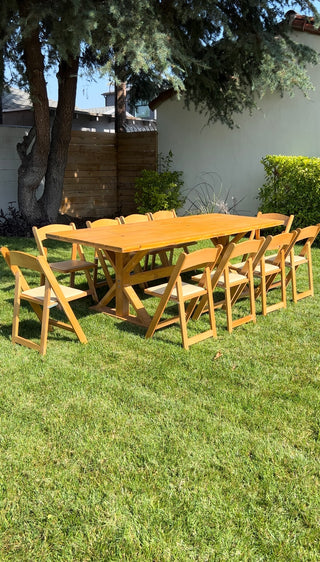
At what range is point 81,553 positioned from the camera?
223cm

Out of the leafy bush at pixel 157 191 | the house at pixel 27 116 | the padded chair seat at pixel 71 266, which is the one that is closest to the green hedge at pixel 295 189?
the leafy bush at pixel 157 191

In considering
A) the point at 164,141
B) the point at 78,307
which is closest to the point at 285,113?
the point at 164,141

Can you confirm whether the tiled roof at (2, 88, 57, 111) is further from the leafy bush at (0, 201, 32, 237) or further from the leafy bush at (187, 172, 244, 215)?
the leafy bush at (0, 201, 32, 237)

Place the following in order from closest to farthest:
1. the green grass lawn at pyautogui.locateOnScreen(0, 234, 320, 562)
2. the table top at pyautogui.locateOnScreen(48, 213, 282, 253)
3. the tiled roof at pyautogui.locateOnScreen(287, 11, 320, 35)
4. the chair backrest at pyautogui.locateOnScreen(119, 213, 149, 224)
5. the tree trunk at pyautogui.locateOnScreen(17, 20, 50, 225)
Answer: the green grass lawn at pyautogui.locateOnScreen(0, 234, 320, 562) < the table top at pyautogui.locateOnScreen(48, 213, 282, 253) < the chair backrest at pyautogui.locateOnScreen(119, 213, 149, 224) < the tree trunk at pyautogui.locateOnScreen(17, 20, 50, 225) < the tiled roof at pyautogui.locateOnScreen(287, 11, 320, 35)

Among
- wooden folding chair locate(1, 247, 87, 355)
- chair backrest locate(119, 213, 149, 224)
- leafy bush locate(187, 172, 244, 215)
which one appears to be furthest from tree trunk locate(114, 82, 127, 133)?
wooden folding chair locate(1, 247, 87, 355)

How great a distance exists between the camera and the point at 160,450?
9.73 ft

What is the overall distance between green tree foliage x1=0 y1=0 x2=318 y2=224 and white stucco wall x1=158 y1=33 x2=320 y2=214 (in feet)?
2.10

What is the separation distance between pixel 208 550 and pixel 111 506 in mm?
544

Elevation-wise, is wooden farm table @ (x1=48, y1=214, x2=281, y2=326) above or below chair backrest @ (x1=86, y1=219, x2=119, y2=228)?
below

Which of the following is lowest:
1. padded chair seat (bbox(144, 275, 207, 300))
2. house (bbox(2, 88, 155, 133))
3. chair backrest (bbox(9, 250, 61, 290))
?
padded chair seat (bbox(144, 275, 207, 300))

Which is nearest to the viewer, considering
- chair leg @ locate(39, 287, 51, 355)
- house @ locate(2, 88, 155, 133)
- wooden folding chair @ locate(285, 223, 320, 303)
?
chair leg @ locate(39, 287, 51, 355)

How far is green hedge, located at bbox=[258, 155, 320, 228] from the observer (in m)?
9.62

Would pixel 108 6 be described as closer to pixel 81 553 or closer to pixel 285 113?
pixel 285 113

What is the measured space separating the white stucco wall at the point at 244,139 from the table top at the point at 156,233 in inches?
201
